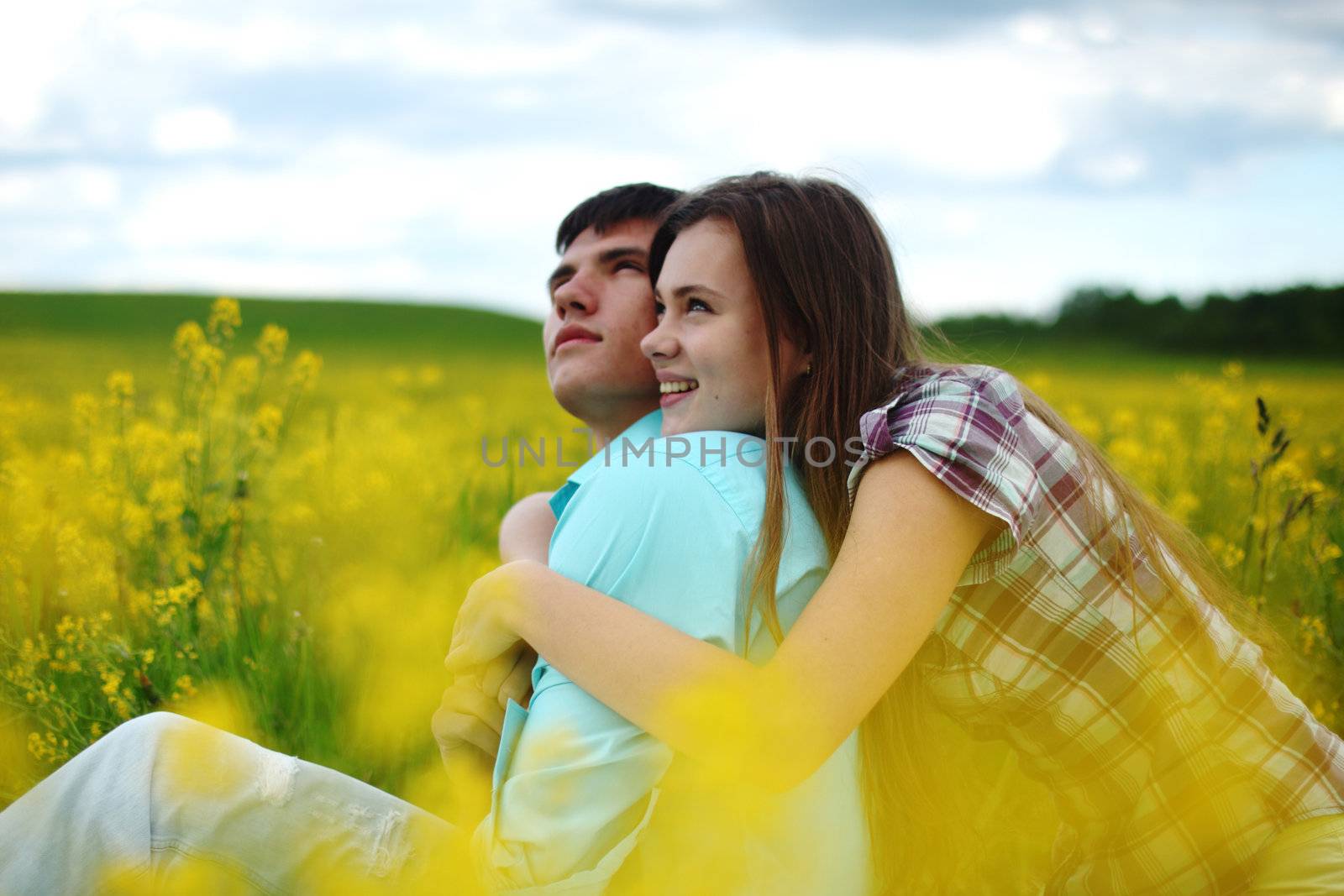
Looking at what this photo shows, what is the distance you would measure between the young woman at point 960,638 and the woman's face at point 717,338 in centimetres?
3

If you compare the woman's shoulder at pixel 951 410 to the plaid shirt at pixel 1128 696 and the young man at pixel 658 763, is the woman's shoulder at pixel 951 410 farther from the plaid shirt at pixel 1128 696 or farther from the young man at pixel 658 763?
the young man at pixel 658 763

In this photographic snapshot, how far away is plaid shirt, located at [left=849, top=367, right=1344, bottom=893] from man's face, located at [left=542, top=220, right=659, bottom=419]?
0.88 meters

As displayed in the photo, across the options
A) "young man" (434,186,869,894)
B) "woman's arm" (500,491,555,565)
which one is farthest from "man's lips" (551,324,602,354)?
"young man" (434,186,869,894)

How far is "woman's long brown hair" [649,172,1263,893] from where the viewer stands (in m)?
1.60

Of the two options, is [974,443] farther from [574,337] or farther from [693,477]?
[574,337]

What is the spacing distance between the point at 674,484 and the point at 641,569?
121 millimetres

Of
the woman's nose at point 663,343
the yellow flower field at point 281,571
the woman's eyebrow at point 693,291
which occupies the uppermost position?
the woman's eyebrow at point 693,291

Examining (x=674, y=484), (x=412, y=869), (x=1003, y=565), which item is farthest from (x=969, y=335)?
(x=412, y=869)

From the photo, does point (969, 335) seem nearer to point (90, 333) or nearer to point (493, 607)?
point (493, 607)

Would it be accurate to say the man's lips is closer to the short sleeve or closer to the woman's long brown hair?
the woman's long brown hair

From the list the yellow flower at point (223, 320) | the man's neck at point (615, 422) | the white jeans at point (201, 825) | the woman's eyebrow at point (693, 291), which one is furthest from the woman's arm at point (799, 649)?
the yellow flower at point (223, 320)

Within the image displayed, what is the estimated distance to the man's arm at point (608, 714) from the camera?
1.27 meters

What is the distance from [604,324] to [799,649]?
50.8 inches

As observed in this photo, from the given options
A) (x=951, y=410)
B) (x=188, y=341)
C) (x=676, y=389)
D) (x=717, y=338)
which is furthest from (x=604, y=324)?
(x=188, y=341)
